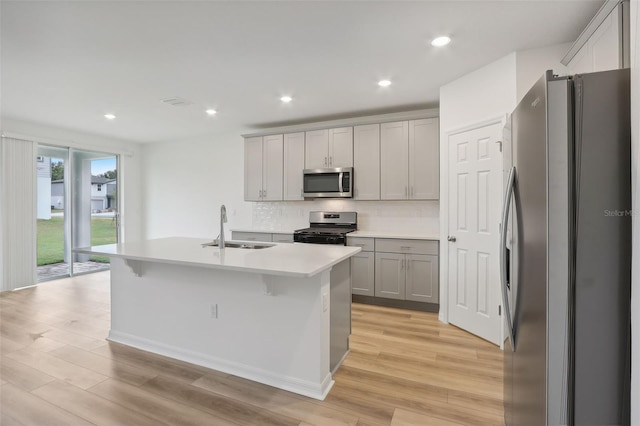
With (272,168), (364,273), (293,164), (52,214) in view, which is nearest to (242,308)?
(364,273)

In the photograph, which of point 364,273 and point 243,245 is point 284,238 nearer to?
point 364,273

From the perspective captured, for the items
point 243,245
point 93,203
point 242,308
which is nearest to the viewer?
point 242,308

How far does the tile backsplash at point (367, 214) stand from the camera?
4211 mm

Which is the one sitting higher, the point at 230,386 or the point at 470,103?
the point at 470,103

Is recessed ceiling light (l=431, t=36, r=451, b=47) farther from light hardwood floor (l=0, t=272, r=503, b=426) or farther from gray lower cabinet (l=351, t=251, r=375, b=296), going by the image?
light hardwood floor (l=0, t=272, r=503, b=426)

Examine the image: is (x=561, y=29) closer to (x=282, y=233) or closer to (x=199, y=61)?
(x=199, y=61)

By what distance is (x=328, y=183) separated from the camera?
438 centimetres

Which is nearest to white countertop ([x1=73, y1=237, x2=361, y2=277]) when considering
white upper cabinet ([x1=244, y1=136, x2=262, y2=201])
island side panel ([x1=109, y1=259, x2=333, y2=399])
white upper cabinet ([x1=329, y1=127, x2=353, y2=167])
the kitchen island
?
the kitchen island

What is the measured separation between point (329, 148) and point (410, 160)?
1134 mm

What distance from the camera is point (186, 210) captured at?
6078mm

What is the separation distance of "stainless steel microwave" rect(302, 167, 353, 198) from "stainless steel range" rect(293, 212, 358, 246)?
42 cm

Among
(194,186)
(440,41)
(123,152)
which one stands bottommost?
(194,186)

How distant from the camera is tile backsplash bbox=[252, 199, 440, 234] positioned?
4211 millimetres

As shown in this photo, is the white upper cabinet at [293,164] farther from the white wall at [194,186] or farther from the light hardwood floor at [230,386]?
the light hardwood floor at [230,386]
